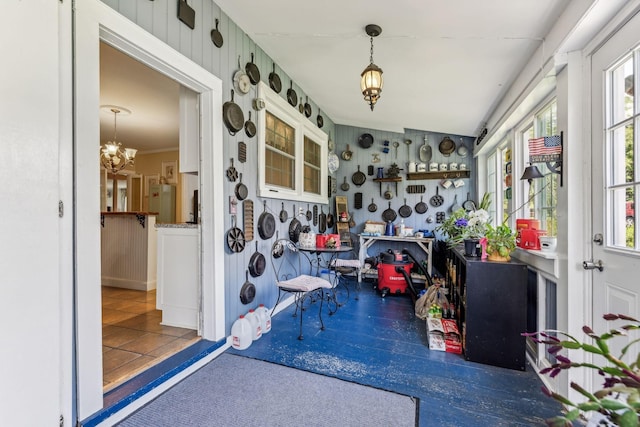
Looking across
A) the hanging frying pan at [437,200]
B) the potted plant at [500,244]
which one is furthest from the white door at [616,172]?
the hanging frying pan at [437,200]

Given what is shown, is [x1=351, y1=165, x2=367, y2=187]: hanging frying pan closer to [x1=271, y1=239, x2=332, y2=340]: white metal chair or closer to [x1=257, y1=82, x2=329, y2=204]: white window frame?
[x1=257, y1=82, x2=329, y2=204]: white window frame

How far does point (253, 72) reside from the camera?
282cm

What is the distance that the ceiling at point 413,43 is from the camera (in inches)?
77.5

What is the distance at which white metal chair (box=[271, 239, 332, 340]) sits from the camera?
283 cm

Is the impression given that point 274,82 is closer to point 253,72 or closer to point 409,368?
point 253,72

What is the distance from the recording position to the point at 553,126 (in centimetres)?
224

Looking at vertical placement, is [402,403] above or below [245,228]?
below

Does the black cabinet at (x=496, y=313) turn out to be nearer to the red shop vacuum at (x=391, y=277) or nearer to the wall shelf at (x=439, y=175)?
the red shop vacuum at (x=391, y=277)

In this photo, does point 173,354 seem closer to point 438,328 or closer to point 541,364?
point 438,328

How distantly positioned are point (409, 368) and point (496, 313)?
0.79 m

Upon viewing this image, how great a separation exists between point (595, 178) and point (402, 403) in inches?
68.2

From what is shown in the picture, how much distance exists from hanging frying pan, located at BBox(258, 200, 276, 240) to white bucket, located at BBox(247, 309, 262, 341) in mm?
777
